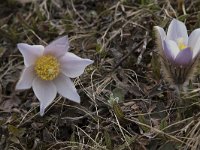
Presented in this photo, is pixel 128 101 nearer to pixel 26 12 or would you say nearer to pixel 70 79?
pixel 70 79

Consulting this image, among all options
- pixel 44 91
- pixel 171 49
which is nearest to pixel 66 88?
pixel 44 91

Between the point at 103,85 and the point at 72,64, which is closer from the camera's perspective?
the point at 72,64

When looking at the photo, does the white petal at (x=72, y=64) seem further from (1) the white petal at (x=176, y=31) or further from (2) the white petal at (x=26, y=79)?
(1) the white petal at (x=176, y=31)

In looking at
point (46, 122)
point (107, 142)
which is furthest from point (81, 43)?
point (107, 142)

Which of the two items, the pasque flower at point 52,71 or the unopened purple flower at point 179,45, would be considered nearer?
the unopened purple flower at point 179,45

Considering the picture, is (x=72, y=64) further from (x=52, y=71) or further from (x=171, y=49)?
(x=171, y=49)

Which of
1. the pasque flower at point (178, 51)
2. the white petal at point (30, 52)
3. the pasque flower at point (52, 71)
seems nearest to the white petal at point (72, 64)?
the pasque flower at point (52, 71)
